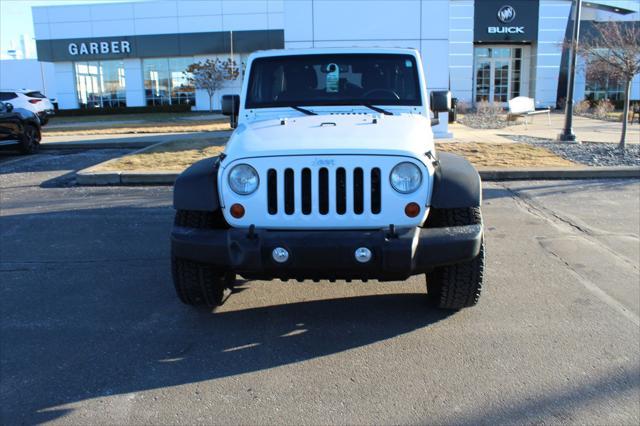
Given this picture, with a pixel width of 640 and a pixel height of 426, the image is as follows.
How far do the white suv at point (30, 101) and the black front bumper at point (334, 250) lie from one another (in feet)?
67.1

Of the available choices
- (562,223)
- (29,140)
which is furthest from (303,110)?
(29,140)

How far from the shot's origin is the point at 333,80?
4922 mm

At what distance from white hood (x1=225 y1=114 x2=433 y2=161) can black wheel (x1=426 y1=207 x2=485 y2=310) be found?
1.52 ft

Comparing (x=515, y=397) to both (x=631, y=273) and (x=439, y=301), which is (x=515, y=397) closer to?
(x=439, y=301)

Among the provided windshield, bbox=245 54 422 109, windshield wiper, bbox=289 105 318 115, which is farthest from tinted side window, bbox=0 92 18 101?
windshield wiper, bbox=289 105 318 115

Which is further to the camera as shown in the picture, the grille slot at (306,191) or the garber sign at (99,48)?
the garber sign at (99,48)

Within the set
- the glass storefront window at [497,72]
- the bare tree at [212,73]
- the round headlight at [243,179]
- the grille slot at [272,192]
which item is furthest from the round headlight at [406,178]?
the glass storefront window at [497,72]

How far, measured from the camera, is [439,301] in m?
3.92

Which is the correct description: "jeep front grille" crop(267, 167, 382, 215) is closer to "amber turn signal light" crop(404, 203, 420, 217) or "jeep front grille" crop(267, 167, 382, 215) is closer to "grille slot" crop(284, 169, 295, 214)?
"grille slot" crop(284, 169, 295, 214)

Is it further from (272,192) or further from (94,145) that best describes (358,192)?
(94,145)

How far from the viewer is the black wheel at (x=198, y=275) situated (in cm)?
363

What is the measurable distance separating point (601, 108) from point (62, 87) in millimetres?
33676

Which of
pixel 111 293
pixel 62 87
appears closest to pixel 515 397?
pixel 111 293

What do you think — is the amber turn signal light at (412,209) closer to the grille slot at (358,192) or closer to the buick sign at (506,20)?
the grille slot at (358,192)
